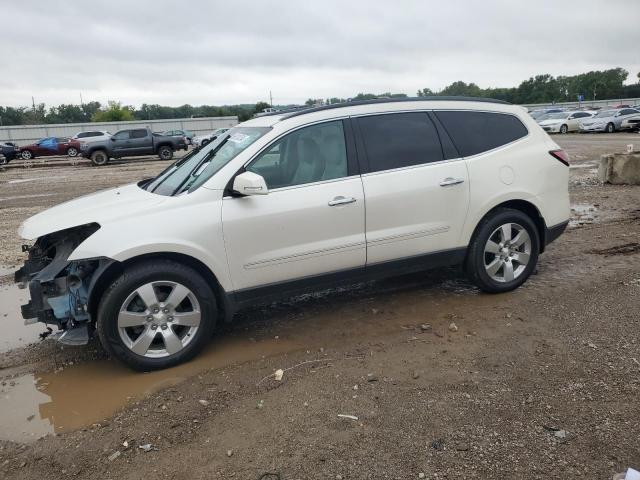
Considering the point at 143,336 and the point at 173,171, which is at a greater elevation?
the point at 173,171

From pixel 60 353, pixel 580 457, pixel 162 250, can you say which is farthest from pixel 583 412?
pixel 60 353

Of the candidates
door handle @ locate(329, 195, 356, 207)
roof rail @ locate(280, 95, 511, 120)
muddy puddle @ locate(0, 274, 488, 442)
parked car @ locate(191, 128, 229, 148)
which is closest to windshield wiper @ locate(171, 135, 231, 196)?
parked car @ locate(191, 128, 229, 148)

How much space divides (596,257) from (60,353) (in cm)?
572

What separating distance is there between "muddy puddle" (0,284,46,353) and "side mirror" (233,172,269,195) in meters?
A: 2.46

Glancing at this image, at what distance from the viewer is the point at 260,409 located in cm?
329

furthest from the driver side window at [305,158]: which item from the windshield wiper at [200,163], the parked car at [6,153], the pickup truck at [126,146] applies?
the parked car at [6,153]

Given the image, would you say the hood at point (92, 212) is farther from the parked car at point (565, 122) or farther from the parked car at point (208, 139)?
the parked car at point (565, 122)

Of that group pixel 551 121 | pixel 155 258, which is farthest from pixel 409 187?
pixel 551 121

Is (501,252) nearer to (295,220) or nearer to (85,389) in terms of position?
(295,220)

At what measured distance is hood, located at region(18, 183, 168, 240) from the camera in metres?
3.81

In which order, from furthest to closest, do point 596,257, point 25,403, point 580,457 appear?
point 596,257 → point 25,403 → point 580,457

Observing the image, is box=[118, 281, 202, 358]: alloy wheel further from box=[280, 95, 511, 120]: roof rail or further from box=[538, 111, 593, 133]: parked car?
box=[538, 111, 593, 133]: parked car

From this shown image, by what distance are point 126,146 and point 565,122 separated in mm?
27340

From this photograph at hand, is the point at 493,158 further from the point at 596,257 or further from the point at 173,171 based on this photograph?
the point at 173,171
